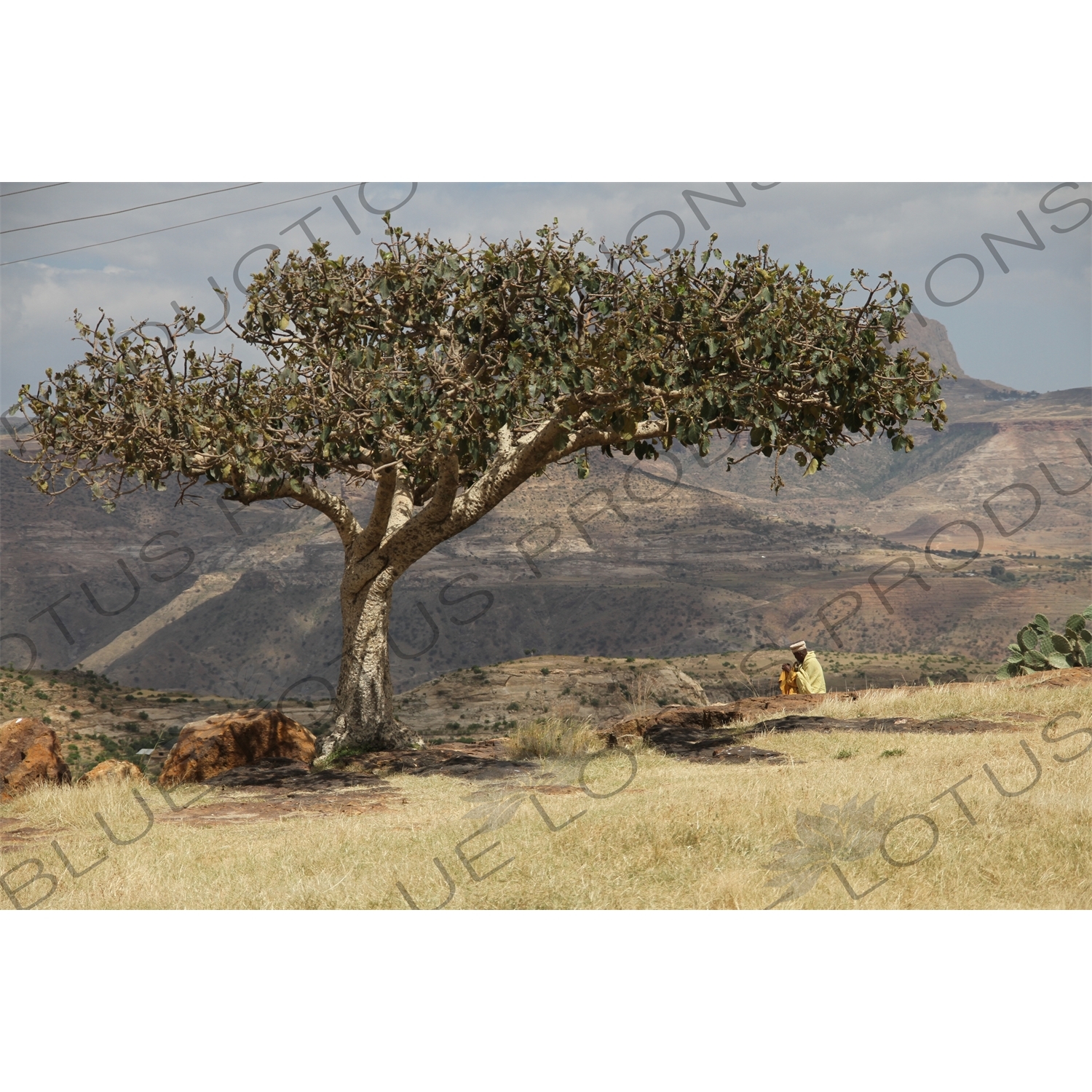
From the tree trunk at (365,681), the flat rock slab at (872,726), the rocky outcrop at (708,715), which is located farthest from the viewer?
the rocky outcrop at (708,715)

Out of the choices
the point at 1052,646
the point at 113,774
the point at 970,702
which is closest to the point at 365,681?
the point at 113,774

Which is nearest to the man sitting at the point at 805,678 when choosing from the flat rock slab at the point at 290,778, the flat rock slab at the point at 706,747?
the flat rock slab at the point at 706,747

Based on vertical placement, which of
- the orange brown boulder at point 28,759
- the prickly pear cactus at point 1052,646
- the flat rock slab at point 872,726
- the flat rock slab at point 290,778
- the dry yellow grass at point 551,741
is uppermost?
the orange brown boulder at point 28,759

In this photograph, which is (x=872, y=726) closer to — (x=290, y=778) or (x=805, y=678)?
(x=805, y=678)

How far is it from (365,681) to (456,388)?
17.0 ft

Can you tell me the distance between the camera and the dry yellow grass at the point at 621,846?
25.1ft

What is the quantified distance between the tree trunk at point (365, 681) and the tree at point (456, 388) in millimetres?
30

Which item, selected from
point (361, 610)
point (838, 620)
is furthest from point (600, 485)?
point (361, 610)

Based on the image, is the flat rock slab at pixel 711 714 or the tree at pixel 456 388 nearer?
the tree at pixel 456 388

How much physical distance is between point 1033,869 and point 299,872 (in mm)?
5726

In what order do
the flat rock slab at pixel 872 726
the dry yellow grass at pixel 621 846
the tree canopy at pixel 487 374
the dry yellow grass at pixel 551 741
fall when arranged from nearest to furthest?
the dry yellow grass at pixel 621 846, the tree canopy at pixel 487 374, the flat rock slab at pixel 872 726, the dry yellow grass at pixel 551 741

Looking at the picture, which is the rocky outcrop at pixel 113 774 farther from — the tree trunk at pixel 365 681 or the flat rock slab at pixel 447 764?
the flat rock slab at pixel 447 764

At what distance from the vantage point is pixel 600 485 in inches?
3971

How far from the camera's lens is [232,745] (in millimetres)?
14141
